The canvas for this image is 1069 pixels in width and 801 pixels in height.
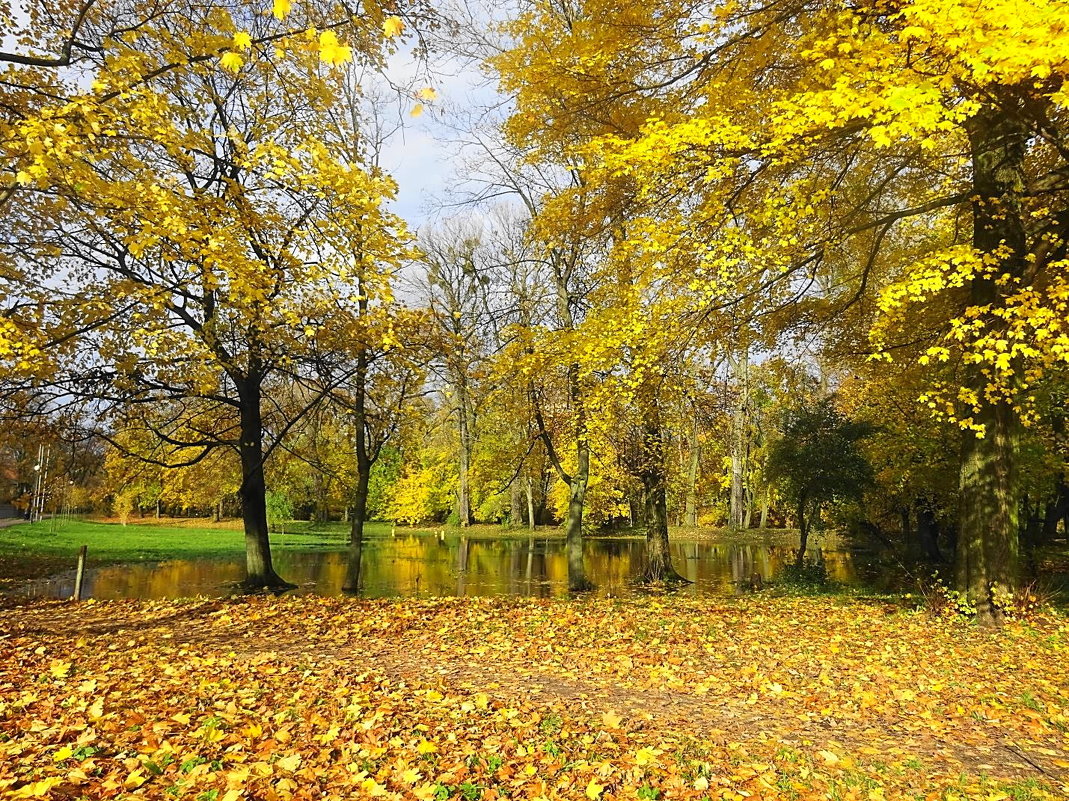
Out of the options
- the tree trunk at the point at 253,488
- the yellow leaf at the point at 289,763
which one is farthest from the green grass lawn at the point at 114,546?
the yellow leaf at the point at 289,763

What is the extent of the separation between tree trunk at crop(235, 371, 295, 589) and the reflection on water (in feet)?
3.79

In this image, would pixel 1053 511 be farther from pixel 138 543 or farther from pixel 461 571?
pixel 138 543

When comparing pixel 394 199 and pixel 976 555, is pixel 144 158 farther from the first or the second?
pixel 976 555

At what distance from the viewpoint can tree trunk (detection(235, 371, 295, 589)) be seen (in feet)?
42.6

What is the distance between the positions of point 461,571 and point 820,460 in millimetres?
11199

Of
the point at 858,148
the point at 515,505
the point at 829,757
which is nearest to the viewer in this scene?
the point at 829,757

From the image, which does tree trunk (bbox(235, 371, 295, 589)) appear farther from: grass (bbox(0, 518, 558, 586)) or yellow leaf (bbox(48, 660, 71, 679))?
yellow leaf (bbox(48, 660, 71, 679))

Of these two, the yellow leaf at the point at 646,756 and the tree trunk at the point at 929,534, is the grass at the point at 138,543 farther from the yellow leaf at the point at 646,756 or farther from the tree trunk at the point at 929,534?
the tree trunk at the point at 929,534

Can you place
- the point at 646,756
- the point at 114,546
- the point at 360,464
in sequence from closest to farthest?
1. the point at 646,756
2. the point at 360,464
3. the point at 114,546

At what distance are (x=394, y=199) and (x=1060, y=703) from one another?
10051 mm

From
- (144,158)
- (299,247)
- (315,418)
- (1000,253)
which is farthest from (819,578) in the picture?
(144,158)

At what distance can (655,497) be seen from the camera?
15758 mm

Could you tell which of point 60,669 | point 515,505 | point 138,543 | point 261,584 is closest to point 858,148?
point 60,669

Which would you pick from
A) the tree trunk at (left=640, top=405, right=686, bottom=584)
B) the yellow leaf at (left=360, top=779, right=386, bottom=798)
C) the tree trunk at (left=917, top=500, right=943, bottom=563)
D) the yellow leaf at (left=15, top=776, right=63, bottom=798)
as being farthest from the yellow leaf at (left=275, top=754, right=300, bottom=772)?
the tree trunk at (left=917, top=500, right=943, bottom=563)
